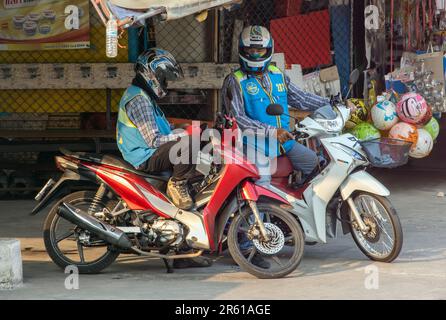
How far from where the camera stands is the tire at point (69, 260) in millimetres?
7777

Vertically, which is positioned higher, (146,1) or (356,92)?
(146,1)

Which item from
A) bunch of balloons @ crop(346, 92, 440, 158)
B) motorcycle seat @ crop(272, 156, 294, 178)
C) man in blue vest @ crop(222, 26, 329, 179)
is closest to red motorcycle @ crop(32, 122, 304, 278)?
motorcycle seat @ crop(272, 156, 294, 178)

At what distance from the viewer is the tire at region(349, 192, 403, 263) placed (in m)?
7.76

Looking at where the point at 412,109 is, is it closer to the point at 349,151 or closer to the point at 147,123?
the point at 349,151

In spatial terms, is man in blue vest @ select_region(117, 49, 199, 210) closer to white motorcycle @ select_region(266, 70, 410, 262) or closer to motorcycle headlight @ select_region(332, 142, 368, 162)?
white motorcycle @ select_region(266, 70, 410, 262)

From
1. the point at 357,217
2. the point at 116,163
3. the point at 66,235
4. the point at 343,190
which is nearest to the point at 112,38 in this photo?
the point at 116,163

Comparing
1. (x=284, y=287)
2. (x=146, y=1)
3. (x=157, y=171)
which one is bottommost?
(x=284, y=287)

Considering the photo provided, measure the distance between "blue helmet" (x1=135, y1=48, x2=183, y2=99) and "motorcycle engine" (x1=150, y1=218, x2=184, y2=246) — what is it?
0.97 m

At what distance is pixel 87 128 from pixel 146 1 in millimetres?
4180

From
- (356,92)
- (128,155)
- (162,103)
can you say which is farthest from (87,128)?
(128,155)
